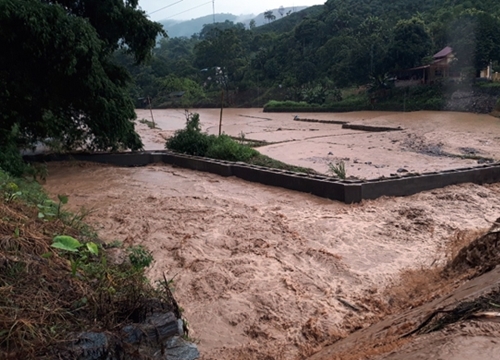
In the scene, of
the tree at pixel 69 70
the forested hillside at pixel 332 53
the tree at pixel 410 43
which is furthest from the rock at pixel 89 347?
the tree at pixel 410 43

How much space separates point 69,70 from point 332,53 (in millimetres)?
41961

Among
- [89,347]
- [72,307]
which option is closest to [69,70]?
[72,307]

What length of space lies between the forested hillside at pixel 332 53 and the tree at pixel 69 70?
2721 centimetres

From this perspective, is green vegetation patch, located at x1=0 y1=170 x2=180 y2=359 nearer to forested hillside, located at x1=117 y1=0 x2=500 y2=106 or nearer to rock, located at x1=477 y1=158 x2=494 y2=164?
rock, located at x1=477 y1=158 x2=494 y2=164

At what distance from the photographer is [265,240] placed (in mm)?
7086

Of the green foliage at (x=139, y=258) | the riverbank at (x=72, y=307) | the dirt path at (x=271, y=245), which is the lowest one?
the dirt path at (x=271, y=245)

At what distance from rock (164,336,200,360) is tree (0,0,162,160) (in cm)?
1022

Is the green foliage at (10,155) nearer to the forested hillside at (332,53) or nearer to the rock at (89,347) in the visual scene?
the rock at (89,347)

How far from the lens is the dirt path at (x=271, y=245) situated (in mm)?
4676

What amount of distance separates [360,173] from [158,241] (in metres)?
7.42

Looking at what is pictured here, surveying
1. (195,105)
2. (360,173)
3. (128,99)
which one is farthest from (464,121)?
(195,105)

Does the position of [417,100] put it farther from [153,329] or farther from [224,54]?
[153,329]

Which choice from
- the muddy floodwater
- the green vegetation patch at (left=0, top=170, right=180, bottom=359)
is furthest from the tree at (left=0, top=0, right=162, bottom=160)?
the green vegetation patch at (left=0, top=170, right=180, bottom=359)

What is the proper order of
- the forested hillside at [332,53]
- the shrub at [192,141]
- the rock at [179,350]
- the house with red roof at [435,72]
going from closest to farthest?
the rock at [179,350], the shrub at [192,141], the forested hillside at [332,53], the house with red roof at [435,72]
